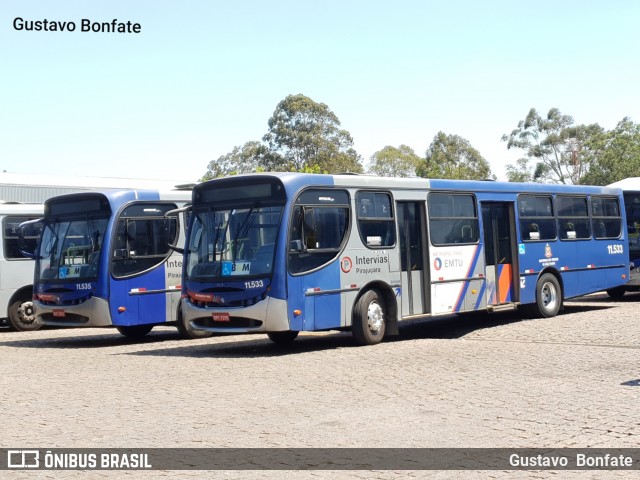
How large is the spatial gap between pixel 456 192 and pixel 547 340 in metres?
3.72

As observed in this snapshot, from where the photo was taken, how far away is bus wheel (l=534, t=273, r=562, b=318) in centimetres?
2052

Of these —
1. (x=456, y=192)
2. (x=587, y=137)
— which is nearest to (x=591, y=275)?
(x=456, y=192)

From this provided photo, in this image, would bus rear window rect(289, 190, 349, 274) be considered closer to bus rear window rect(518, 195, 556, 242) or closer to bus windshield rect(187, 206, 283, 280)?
bus windshield rect(187, 206, 283, 280)

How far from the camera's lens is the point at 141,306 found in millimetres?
18109

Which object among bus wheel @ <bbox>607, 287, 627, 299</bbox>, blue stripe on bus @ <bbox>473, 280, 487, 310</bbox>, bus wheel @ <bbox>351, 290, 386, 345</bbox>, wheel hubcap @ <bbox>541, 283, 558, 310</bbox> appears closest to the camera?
bus wheel @ <bbox>351, 290, 386, 345</bbox>

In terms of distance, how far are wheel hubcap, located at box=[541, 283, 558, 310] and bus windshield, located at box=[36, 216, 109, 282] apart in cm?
924

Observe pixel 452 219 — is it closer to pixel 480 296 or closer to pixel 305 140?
pixel 480 296

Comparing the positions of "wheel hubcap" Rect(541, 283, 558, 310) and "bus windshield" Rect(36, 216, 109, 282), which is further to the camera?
"wheel hubcap" Rect(541, 283, 558, 310)

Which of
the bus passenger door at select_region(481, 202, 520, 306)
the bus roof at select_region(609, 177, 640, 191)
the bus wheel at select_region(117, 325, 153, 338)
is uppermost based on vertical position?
the bus roof at select_region(609, 177, 640, 191)

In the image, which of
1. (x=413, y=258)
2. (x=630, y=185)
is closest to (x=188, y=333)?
(x=413, y=258)

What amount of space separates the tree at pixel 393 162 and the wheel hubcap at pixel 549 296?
73.4m

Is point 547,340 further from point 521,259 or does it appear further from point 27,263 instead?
point 27,263

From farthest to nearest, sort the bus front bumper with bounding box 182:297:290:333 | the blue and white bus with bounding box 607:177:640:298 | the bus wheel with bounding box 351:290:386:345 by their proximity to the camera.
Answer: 1. the blue and white bus with bounding box 607:177:640:298
2. the bus wheel with bounding box 351:290:386:345
3. the bus front bumper with bounding box 182:297:290:333

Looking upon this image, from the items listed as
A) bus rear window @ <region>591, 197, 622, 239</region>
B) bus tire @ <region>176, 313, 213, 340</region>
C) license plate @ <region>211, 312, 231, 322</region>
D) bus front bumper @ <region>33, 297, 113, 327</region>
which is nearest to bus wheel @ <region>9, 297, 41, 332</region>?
bus front bumper @ <region>33, 297, 113, 327</region>
